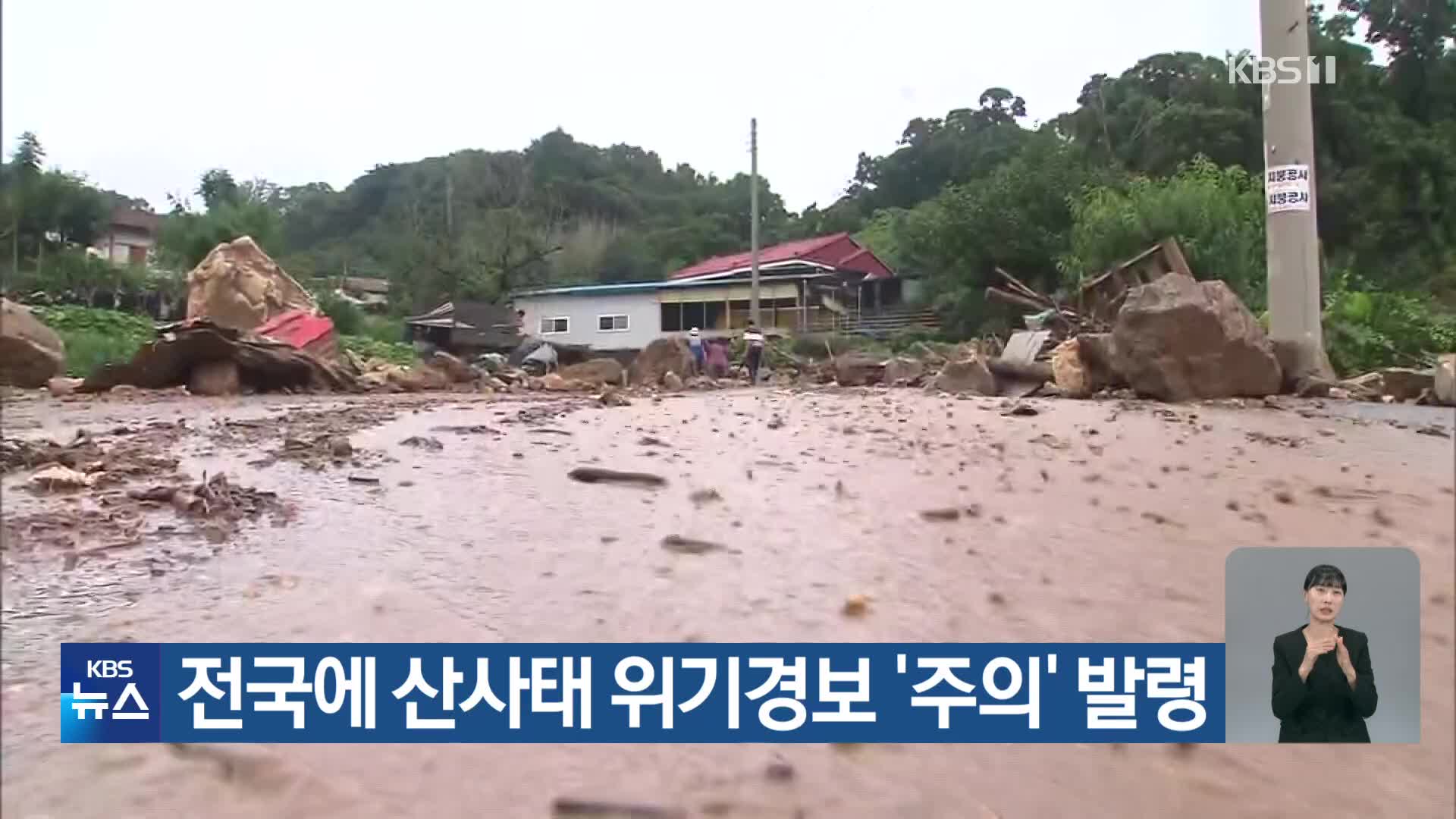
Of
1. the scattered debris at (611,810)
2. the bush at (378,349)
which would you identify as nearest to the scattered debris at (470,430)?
the scattered debris at (611,810)

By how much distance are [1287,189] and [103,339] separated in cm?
769

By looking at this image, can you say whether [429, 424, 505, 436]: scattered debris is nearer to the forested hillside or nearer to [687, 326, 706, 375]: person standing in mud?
the forested hillside

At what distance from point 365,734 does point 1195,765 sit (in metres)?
0.73

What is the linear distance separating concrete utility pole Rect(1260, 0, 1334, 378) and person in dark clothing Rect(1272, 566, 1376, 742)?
1498mm

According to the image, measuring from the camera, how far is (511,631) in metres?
1.44

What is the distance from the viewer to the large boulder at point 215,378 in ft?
Result: 23.8

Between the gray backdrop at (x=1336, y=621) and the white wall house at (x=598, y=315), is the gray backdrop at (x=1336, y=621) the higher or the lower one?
the lower one

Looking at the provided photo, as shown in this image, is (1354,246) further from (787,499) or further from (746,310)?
Result: (746,310)

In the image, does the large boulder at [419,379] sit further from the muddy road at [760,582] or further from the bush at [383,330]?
the bush at [383,330]

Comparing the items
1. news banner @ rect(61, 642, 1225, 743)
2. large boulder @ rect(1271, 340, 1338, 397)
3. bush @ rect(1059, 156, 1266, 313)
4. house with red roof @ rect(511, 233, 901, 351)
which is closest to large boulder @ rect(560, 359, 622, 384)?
bush @ rect(1059, 156, 1266, 313)

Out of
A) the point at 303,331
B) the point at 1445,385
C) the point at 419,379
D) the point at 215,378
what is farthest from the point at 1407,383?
the point at 303,331

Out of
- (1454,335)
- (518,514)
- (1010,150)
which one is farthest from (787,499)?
(1010,150)

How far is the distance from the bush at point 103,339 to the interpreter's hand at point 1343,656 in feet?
24.8

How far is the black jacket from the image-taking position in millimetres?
752
